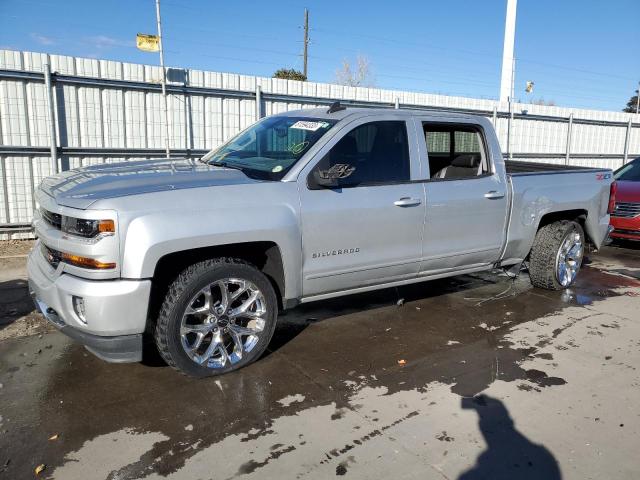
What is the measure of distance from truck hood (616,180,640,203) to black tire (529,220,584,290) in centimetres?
350

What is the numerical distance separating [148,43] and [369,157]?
6.03 meters

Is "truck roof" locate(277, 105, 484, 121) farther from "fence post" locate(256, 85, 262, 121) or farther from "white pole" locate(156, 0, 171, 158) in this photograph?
"fence post" locate(256, 85, 262, 121)

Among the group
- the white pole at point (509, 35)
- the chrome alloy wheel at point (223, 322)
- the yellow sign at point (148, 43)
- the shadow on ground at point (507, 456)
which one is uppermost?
the white pole at point (509, 35)

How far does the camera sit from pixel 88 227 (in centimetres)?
329

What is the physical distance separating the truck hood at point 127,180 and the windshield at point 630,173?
842cm

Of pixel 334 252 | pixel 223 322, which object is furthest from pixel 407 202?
pixel 223 322

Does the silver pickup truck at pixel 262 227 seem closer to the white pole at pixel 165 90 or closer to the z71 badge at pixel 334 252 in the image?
the z71 badge at pixel 334 252

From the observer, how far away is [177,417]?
3320 millimetres

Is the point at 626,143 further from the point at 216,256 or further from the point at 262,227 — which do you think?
the point at 216,256

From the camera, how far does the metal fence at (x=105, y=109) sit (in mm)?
7949

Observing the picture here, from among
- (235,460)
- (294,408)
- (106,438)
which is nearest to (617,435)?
(294,408)

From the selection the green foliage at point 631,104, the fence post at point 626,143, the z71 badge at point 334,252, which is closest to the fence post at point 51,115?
the z71 badge at point 334,252

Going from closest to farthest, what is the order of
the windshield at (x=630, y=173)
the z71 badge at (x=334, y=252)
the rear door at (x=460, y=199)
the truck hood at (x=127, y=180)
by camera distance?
the truck hood at (x=127, y=180)
the z71 badge at (x=334, y=252)
the rear door at (x=460, y=199)
the windshield at (x=630, y=173)

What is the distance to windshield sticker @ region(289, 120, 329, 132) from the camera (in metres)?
4.46
